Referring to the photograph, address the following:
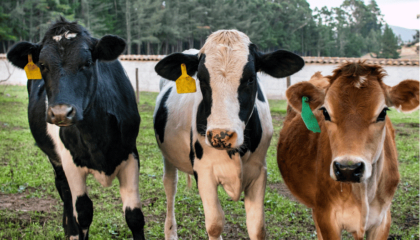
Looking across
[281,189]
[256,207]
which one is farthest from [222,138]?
[281,189]

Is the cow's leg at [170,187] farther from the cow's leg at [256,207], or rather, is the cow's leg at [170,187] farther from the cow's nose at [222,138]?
the cow's nose at [222,138]

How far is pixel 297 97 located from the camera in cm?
288

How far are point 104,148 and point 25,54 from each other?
1027mm

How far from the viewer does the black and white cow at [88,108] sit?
2.82 metres

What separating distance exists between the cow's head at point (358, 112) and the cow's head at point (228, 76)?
531 millimetres

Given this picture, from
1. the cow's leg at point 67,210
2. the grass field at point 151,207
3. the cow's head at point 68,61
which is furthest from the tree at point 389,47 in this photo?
the cow's head at point 68,61

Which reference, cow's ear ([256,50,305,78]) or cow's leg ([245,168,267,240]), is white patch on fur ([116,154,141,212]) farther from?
cow's ear ([256,50,305,78])

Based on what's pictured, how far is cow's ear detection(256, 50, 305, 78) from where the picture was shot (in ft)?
9.85

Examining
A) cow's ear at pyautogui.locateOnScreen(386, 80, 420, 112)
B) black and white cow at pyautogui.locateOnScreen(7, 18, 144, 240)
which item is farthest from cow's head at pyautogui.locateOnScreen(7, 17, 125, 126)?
cow's ear at pyautogui.locateOnScreen(386, 80, 420, 112)

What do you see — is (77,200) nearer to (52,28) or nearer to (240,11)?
(52,28)

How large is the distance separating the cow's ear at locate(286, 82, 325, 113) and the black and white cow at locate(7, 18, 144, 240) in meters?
1.43

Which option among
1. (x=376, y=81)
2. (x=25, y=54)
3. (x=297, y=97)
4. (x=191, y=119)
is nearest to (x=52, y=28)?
(x=25, y=54)

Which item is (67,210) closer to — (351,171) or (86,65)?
(86,65)

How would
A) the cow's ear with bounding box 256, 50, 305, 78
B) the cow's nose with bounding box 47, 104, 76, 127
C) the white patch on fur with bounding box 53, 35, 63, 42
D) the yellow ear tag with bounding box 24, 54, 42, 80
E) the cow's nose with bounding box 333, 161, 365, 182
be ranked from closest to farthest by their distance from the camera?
the cow's nose with bounding box 333, 161, 365, 182 → the cow's nose with bounding box 47, 104, 76, 127 → the white patch on fur with bounding box 53, 35, 63, 42 → the cow's ear with bounding box 256, 50, 305, 78 → the yellow ear tag with bounding box 24, 54, 42, 80
